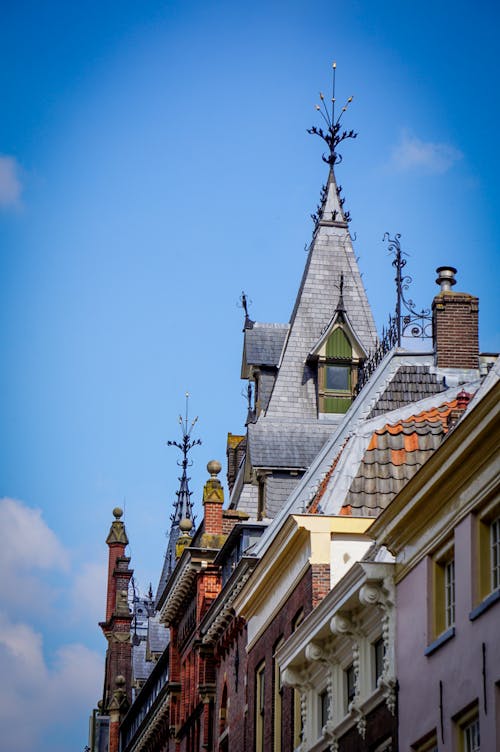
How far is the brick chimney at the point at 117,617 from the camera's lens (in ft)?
349

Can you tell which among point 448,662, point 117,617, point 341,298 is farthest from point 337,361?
point 117,617

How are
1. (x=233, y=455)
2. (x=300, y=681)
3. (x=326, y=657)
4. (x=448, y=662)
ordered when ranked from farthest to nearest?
1. (x=233, y=455)
2. (x=300, y=681)
3. (x=326, y=657)
4. (x=448, y=662)

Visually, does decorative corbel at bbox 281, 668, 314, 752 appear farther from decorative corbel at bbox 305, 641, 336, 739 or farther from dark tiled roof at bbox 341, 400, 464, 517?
dark tiled roof at bbox 341, 400, 464, 517

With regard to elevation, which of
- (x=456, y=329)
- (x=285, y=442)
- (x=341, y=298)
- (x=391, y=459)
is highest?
(x=341, y=298)

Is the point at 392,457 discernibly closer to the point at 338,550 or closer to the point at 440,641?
the point at 338,550

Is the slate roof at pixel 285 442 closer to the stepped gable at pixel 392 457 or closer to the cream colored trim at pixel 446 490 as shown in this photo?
the stepped gable at pixel 392 457

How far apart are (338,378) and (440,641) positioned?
123 ft

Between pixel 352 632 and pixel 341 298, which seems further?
pixel 341 298

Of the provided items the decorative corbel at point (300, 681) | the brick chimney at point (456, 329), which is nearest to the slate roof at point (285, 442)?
the brick chimney at point (456, 329)

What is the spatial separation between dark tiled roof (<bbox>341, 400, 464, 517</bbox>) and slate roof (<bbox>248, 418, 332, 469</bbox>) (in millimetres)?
18698

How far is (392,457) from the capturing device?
129 ft

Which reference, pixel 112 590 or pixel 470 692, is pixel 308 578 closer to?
pixel 470 692

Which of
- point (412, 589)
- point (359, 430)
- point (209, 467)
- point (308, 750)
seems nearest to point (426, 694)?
point (412, 589)

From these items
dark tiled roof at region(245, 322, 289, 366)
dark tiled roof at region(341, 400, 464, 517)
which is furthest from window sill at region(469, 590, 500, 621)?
dark tiled roof at region(245, 322, 289, 366)
